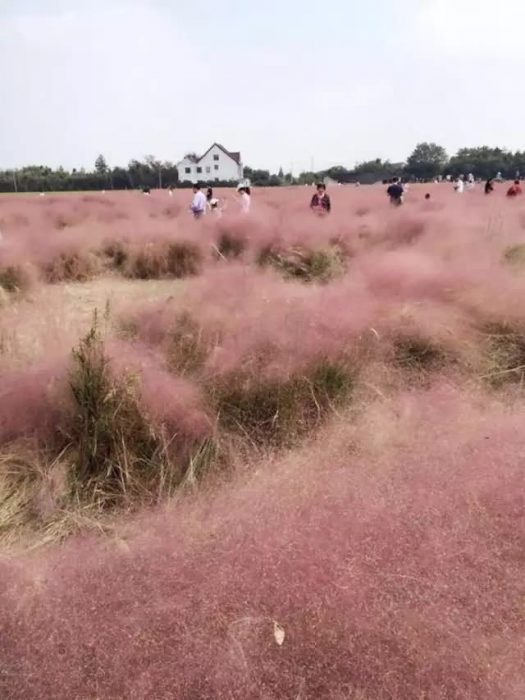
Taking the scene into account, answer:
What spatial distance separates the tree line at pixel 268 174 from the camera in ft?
189

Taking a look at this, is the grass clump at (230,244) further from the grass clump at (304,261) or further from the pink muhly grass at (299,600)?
the pink muhly grass at (299,600)

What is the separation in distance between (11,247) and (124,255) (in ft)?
6.03

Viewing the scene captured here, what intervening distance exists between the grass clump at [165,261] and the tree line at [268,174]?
49241mm

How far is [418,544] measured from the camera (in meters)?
2.02

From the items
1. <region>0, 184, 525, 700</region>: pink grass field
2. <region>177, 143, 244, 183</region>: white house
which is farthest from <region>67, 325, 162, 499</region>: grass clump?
<region>177, 143, 244, 183</region>: white house

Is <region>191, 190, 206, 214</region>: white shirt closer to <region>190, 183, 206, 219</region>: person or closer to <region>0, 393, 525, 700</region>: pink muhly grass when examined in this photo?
<region>190, 183, 206, 219</region>: person

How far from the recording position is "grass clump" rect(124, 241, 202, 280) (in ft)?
29.6

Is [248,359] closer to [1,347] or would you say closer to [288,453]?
[288,453]

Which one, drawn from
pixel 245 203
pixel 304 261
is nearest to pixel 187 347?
pixel 304 261

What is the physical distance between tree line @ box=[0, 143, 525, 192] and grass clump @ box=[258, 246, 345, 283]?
5071cm

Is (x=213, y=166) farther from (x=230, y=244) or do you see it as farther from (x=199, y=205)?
(x=230, y=244)

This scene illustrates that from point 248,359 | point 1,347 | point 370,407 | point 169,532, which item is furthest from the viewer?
point 1,347

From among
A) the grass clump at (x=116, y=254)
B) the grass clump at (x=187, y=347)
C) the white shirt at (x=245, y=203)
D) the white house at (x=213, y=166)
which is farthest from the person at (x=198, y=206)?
the white house at (x=213, y=166)

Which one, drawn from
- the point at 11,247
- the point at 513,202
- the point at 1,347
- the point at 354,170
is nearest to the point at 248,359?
the point at 1,347
